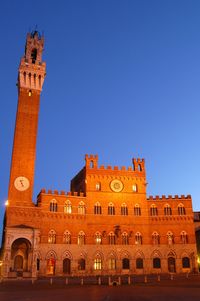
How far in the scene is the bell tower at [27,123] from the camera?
47344mm

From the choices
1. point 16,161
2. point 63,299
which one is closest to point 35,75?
point 16,161

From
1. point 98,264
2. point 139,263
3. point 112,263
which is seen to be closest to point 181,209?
point 139,263

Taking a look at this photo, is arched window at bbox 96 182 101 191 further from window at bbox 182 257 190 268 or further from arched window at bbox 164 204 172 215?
window at bbox 182 257 190 268

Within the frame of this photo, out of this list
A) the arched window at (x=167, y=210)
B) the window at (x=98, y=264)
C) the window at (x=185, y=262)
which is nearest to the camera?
the window at (x=98, y=264)

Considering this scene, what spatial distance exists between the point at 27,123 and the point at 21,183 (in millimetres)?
10224

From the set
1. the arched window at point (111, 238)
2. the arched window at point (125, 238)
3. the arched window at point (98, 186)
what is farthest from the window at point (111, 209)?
the arched window at point (125, 238)

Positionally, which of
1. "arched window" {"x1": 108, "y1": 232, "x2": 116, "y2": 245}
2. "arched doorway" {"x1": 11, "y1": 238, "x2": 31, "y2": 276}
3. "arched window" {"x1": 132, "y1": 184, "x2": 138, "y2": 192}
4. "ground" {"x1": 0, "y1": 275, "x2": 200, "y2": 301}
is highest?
"arched window" {"x1": 132, "y1": 184, "x2": 138, "y2": 192}

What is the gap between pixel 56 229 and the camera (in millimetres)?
48344

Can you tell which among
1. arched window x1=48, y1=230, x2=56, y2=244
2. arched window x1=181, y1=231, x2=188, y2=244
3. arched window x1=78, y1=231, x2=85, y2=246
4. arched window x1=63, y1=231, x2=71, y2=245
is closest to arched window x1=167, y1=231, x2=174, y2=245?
arched window x1=181, y1=231, x2=188, y2=244

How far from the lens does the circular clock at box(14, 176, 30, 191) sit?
A: 47.3 meters

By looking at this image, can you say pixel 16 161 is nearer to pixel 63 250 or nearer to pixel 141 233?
pixel 63 250

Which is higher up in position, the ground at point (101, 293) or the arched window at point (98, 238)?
the arched window at point (98, 238)

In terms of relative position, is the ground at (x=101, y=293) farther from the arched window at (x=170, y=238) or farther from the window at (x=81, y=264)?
the arched window at (x=170, y=238)

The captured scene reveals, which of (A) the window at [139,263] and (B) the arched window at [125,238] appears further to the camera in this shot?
(B) the arched window at [125,238]
